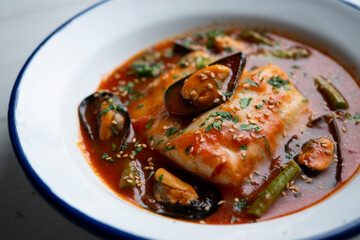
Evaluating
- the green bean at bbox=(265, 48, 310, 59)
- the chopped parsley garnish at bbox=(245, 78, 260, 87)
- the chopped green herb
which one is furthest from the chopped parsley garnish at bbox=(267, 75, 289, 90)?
the green bean at bbox=(265, 48, 310, 59)

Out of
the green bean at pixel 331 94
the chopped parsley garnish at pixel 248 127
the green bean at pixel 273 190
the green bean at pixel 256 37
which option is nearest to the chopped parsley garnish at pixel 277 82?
the green bean at pixel 331 94

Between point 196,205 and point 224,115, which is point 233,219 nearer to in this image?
point 196,205

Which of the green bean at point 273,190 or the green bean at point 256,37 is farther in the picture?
the green bean at point 256,37

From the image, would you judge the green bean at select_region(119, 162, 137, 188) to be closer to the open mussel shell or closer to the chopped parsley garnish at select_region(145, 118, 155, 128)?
the open mussel shell

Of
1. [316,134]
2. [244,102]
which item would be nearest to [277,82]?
[244,102]

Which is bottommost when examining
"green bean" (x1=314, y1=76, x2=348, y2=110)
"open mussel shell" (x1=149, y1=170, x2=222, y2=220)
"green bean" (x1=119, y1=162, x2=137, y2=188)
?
"green bean" (x1=119, y1=162, x2=137, y2=188)

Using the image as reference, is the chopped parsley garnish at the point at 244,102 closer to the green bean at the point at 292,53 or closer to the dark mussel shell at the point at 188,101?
the dark mussel shell at the point at 188,101

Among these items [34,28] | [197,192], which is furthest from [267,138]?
[34,28]
